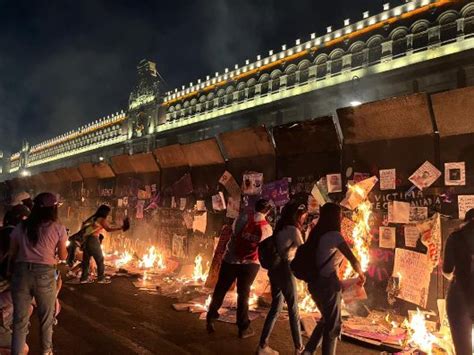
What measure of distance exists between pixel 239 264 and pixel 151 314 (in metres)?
2.17

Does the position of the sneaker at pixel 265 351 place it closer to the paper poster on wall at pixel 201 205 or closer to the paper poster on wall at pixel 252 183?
the paper poster on wall at pixel 252 183

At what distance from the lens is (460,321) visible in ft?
12.4

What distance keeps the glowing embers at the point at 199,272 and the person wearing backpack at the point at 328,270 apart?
5463mm

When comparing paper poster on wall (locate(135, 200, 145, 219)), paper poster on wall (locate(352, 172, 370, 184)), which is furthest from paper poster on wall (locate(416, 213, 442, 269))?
paper poster on wall (locate(135, 200, 145, 219))

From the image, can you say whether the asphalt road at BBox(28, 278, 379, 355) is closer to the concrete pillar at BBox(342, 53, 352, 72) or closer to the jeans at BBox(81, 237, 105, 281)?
the jeans at BBox(81, 237, 105, 281)

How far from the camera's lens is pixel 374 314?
6328 mm

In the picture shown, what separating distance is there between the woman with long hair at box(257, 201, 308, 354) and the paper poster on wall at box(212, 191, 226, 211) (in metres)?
4.53

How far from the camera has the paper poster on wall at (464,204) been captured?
556cm

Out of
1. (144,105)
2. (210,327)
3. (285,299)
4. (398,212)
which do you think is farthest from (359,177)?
(144,105)

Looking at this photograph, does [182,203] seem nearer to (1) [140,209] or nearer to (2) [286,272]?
(1) [140,209]

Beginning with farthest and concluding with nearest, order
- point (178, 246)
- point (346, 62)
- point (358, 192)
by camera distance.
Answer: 1. point (346, 62)
2. point (178, 246)
3. point (358, 192)

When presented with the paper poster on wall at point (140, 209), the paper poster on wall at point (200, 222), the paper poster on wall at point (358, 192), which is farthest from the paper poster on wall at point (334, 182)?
the paper poster on wall at point (140, 209)

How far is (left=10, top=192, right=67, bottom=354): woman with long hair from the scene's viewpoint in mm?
4137

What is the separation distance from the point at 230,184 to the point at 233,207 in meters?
0.58
